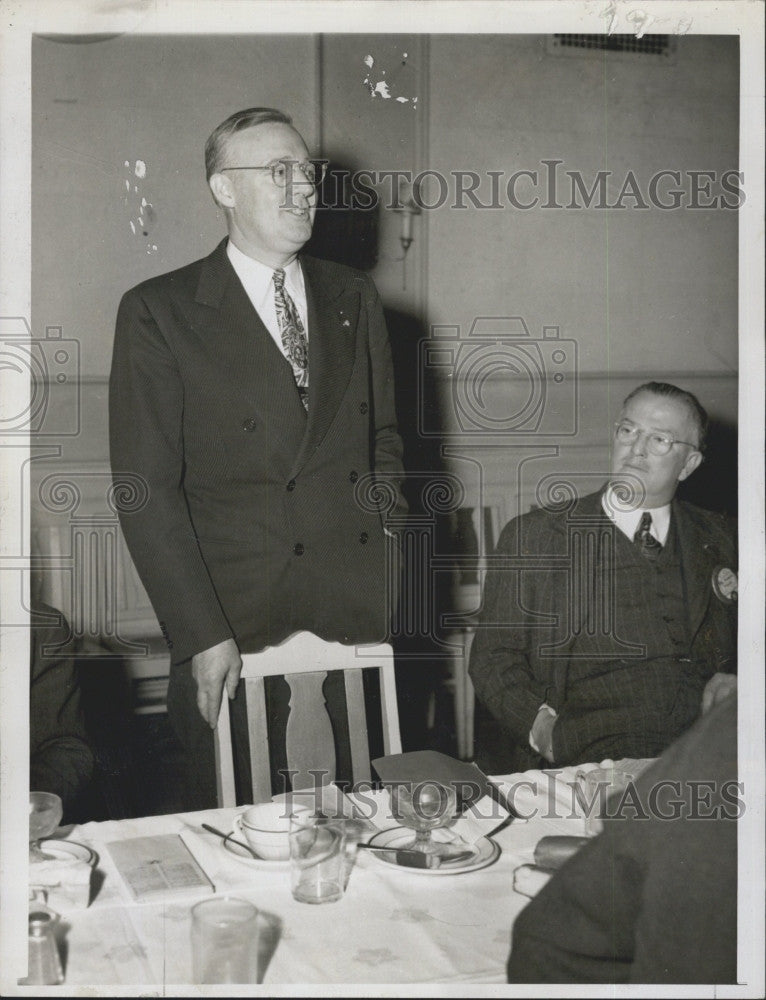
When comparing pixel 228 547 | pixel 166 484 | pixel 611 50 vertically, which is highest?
pixel 611 50

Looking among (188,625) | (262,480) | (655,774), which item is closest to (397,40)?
(262,480)

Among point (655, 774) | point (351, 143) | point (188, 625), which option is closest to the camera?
point (655, 774)

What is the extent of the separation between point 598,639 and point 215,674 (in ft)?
2.41

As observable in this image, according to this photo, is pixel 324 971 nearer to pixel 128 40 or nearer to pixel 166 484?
pixel 166 484

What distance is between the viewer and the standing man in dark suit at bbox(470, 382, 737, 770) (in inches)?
73.0

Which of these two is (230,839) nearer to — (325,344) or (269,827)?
(269,827)

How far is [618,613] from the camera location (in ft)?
6.16

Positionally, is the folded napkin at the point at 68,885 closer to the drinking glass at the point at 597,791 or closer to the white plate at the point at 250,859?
the white plate at the point at 250,859

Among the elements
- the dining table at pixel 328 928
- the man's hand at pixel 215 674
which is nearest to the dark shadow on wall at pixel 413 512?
the man's hand at pixel 215 674

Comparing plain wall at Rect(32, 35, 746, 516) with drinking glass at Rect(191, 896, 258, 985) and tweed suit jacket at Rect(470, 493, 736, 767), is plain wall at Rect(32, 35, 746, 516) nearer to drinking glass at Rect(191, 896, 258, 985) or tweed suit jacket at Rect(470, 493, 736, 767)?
tweed suit jacket at Rect(470, 493, 736, 767)

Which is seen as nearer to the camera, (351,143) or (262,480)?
(262,480)

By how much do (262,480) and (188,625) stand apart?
0.95 feet

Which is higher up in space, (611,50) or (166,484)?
(611,50)

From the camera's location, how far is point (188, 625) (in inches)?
68.0
